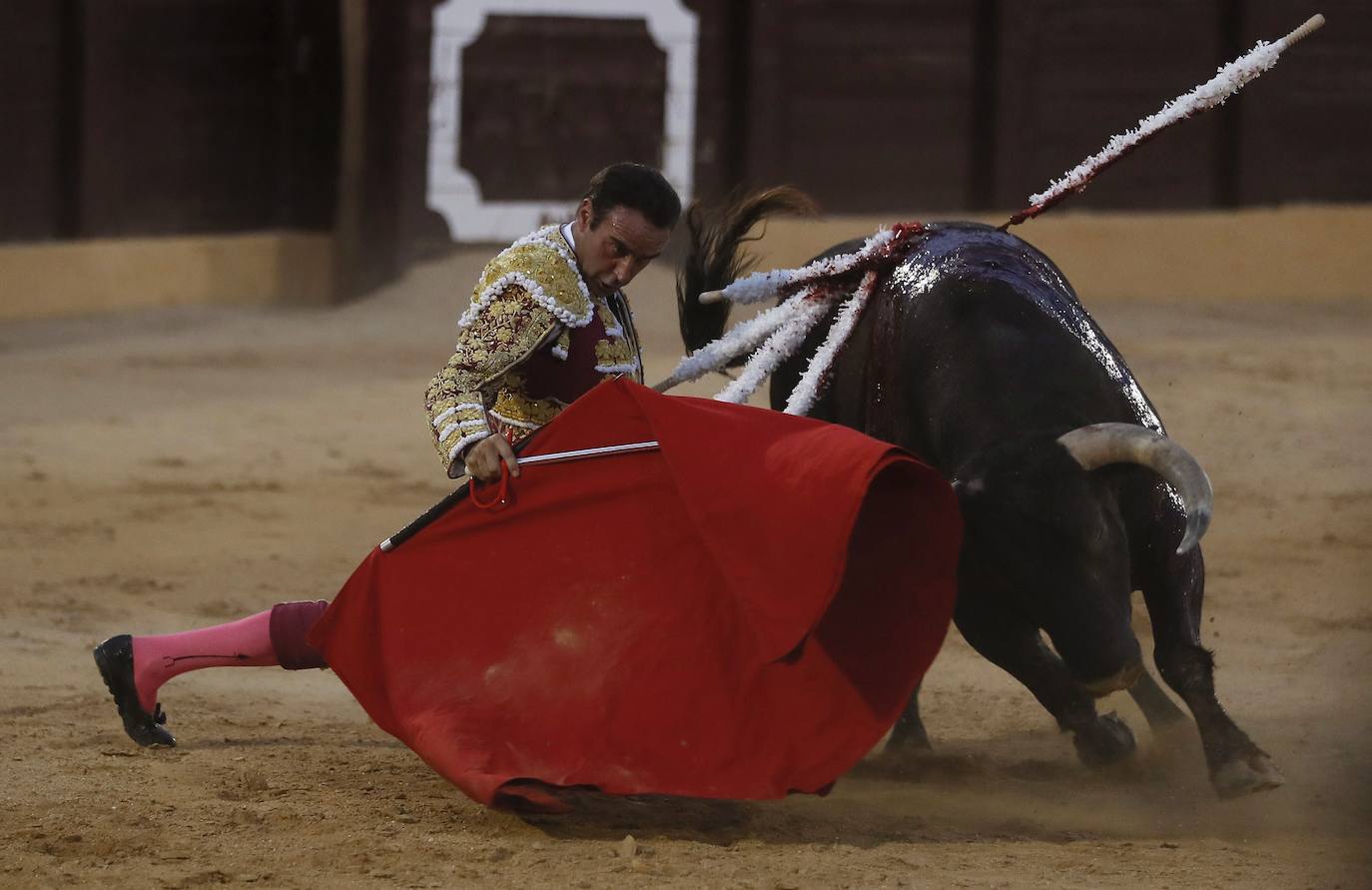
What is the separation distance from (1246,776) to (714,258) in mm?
1558

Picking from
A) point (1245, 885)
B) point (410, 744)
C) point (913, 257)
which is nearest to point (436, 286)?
point (913, 257)

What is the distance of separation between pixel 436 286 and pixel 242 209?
36.7 inches

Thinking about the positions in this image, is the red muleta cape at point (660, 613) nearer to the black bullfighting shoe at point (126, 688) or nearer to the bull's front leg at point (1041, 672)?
the bull's front leg at point (1041, 672)

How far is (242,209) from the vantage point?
868 centimetres

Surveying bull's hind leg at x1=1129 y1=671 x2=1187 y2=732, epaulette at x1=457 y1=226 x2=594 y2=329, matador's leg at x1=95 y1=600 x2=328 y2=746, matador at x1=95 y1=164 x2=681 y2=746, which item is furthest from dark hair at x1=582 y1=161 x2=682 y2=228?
bull's hind leg at x1=1129 y1=671 x2=1187 y2=732

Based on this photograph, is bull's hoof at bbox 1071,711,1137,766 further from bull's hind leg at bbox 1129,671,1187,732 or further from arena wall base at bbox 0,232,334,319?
arena wall base at bbox 0,232,334,319

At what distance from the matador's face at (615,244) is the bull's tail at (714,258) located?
0.84m

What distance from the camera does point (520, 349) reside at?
3133 millimetres

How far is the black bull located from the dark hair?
604 mm

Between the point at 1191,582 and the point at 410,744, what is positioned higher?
the point at 1191,582

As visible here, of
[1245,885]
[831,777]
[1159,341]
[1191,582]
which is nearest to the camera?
[1245,885]

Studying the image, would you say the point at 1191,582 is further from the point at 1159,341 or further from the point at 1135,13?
the point at 1135,13

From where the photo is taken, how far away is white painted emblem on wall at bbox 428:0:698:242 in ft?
28.5

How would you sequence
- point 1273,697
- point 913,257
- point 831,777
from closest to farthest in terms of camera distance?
point 831,777
point 913,257
point 1273,697
